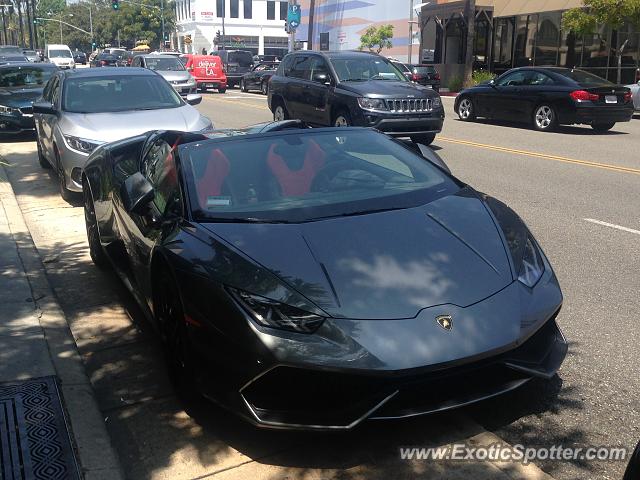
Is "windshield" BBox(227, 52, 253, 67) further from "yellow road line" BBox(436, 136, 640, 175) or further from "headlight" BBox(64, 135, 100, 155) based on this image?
"headlight" BBox(64, 135, 100, 155)

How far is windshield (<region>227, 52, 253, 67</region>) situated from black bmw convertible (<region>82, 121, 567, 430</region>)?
35757 mm

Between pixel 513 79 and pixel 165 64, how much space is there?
45.1 ft

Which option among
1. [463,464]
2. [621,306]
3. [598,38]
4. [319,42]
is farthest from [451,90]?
[463,464]

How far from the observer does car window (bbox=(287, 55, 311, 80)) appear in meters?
15.4

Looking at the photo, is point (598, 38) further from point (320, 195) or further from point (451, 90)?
point (320, 195)

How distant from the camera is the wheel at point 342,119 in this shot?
13.5 meters

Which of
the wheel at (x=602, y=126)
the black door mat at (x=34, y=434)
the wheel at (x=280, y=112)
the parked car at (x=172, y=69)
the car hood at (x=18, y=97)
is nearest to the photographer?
the black door mat at (x=34, y=434)

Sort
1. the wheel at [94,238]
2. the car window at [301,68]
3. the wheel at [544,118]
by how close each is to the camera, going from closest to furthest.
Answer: the wheel at [94,238]
the car window at [301,68]
the wheel at [544,118]

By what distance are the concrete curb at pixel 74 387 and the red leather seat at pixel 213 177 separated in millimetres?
1251

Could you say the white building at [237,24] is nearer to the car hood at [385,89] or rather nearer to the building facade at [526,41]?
the building facade at [526,41]

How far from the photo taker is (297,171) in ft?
15.1

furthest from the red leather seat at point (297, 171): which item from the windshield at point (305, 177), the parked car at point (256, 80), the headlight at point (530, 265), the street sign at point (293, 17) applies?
the street sign at point (293, 17)

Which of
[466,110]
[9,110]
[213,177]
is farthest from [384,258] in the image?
[466,110]

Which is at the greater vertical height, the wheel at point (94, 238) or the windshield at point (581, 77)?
the windshield at point (581, 77)
